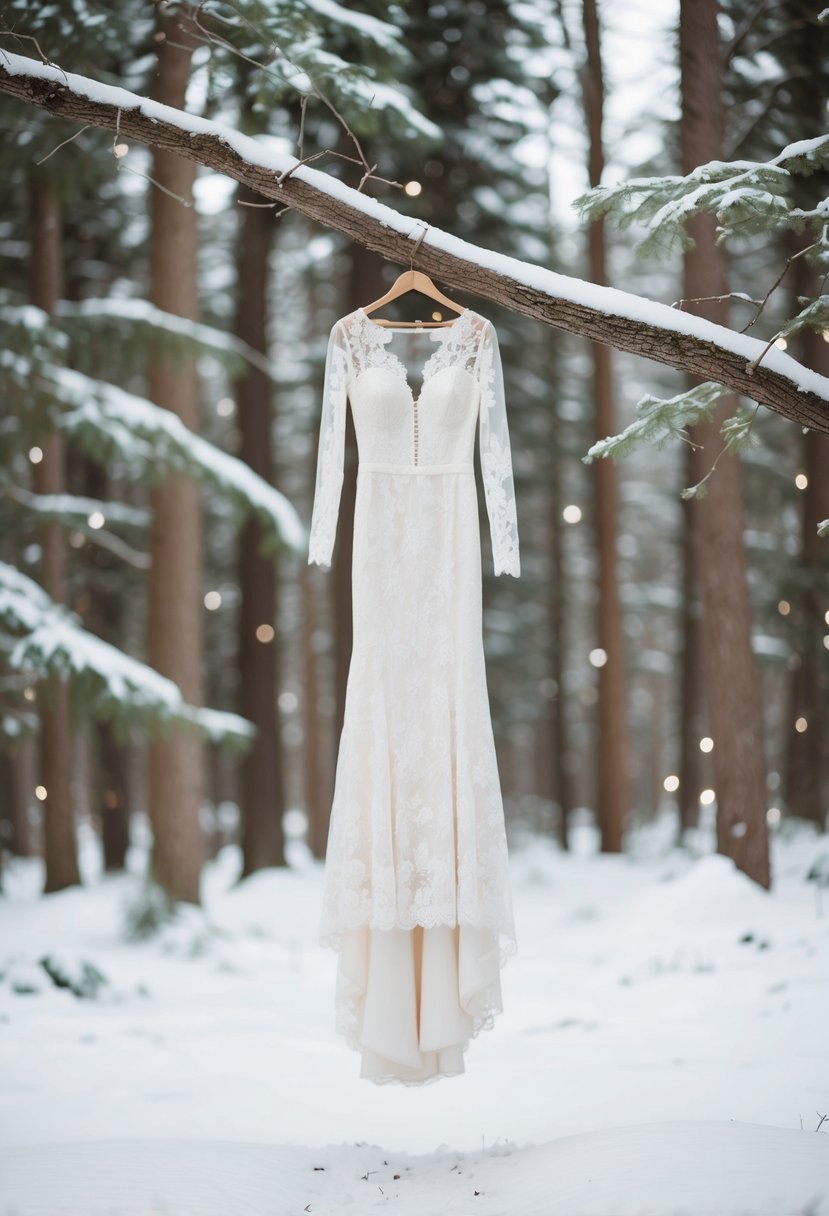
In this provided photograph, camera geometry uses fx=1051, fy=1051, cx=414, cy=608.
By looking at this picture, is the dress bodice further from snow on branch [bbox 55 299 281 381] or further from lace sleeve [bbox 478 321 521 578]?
snow on branch [bbox 55 299 281 381]

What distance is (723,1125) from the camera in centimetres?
324

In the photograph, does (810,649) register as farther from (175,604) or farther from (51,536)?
(51,536)

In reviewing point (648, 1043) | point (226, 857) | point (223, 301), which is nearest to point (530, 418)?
point (223, 301)

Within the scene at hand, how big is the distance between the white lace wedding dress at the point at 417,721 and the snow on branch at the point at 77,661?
342cm

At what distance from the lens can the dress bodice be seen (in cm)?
352

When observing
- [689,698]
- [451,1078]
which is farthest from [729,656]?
[689,698]

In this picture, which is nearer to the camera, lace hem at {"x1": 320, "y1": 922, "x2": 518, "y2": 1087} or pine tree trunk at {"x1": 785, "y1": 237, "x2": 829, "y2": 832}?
lace hem at {"x1": 320, "y1": 922, "x2": 518, "y2": 1087}


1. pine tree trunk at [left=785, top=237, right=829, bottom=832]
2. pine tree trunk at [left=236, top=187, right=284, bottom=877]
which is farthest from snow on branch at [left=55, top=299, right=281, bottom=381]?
pine tree trunk at [left=785, top=237, right=829, bottom=832]

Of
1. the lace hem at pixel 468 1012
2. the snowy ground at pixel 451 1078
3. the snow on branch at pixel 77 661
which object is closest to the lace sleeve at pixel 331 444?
the lace hem at pixel 468 1012

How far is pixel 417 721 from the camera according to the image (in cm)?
349

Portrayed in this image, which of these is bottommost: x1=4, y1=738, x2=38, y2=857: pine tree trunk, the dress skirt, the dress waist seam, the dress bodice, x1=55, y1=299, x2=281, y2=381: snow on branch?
x1=4, y1=738, x2=38, y2=857: pine tree trunk

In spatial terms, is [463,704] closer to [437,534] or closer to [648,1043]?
[437,534]

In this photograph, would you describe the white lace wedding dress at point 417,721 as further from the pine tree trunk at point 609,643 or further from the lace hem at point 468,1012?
the pine tree trunk at point 609,643

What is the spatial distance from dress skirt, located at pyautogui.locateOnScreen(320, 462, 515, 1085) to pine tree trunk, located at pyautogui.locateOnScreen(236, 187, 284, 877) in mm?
7710
